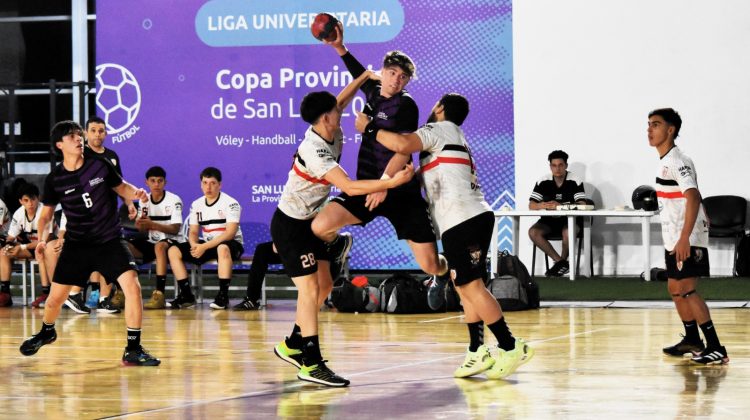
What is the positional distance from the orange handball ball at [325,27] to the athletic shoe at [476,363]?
6.92 ft

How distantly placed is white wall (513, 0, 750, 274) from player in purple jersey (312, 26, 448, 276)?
26.1 ft

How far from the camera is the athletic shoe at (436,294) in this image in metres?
10.9

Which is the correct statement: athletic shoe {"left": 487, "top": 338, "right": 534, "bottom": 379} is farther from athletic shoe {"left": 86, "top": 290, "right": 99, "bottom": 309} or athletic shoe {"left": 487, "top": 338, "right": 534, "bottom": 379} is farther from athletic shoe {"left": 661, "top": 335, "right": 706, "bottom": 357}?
athletic shoe {"left": 86, "top": 290, "right": 99, "bottom": 309}

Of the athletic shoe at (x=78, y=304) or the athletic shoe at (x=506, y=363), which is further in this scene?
the athletic shoe at (x=78, y=304)

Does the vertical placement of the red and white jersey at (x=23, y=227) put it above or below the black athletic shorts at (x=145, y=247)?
above

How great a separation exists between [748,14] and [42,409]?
11288 mm

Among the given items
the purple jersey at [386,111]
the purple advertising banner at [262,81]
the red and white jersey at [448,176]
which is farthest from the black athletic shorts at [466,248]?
the purple advertising banner at [262,81]

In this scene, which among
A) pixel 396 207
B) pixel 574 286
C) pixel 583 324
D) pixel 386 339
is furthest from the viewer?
pixel 574 286

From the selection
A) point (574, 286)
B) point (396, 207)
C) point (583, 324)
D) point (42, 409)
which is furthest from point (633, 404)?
point (574, 286)

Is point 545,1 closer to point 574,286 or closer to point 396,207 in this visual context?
point 574,286

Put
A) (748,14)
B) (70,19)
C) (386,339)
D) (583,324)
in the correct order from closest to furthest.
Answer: (386,339) → (583,324) → (748,14) → (70,19)

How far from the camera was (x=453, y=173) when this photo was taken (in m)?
6.33

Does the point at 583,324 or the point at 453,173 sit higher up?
the point at 453,173

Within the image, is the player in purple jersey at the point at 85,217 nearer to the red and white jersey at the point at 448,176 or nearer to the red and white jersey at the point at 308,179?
the red and white jersey at the point at 308,179
